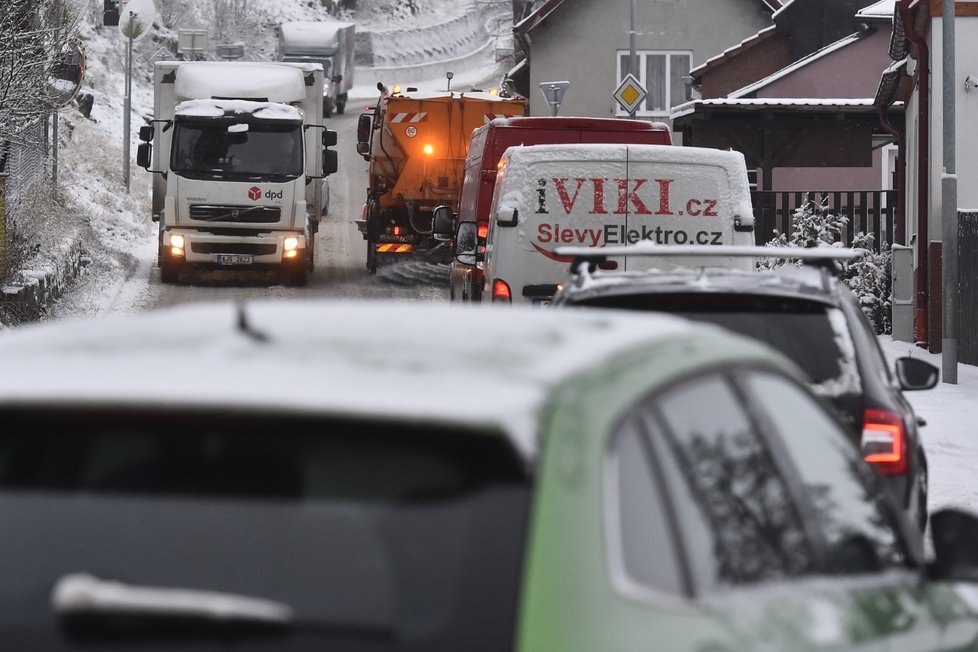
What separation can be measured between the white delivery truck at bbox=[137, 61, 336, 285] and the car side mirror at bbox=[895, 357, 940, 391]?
1914 centimetres

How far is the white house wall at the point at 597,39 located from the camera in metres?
47.4

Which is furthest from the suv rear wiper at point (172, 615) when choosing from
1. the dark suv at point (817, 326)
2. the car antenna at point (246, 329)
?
the dark suv at point (817, 326)

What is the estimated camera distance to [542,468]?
2.54 meters

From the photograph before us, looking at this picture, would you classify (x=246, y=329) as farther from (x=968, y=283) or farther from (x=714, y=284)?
(x=968, y=283)

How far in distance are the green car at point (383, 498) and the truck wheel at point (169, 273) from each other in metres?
23.6

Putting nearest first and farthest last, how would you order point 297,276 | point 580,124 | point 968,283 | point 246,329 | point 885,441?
point 246,329, point 885,441, point 580,124, point 968,283, point 297,276

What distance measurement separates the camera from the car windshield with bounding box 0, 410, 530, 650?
8.34 feet

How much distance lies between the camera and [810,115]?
106ft

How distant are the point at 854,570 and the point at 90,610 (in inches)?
60.8

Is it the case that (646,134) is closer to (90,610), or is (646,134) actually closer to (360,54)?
(90,610)

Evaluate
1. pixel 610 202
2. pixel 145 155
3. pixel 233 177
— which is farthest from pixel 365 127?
pixel 610 202

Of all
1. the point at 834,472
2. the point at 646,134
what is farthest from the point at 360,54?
the point at 834,472

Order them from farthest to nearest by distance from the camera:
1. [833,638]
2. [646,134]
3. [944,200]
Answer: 1. [646,134]
2. [944,200]
3. [833,638]

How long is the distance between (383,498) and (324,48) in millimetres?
61310
